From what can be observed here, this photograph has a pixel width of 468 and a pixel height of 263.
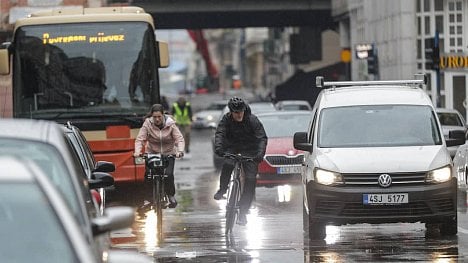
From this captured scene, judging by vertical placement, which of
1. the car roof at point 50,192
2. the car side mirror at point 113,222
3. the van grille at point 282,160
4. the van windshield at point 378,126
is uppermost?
the car roof at point 50,192

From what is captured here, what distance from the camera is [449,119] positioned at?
111 feet

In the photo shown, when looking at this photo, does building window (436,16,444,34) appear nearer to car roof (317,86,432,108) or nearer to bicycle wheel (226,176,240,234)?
car roof (317,86,432,108)

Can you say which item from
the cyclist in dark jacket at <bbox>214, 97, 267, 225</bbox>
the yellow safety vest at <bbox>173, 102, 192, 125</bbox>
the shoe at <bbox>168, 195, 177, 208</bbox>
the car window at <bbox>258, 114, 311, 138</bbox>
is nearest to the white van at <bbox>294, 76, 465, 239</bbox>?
the cyclist in dark jacket at <bbox>214, 97, 267, 225</bbox>

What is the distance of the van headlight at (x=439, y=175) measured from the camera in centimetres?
1487

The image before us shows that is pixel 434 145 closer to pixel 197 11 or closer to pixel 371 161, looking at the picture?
pixel 371 161

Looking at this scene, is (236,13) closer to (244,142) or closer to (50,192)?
(244,142)

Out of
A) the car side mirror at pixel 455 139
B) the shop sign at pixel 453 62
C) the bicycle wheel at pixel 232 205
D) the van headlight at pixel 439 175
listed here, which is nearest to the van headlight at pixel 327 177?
the van headlight at pixel 439 175

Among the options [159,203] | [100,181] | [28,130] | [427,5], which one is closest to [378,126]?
[159,203]

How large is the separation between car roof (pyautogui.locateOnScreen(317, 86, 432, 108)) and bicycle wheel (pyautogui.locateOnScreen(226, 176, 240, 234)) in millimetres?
1426

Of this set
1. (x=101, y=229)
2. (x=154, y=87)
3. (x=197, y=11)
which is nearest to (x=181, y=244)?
(x=154, y=87)

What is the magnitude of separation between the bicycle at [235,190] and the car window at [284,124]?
9.47m

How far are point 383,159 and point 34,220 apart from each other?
883 cm

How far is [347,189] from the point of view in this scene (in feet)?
48.5

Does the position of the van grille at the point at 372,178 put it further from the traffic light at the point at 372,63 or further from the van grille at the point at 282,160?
the traffic light at the point at 372,63
